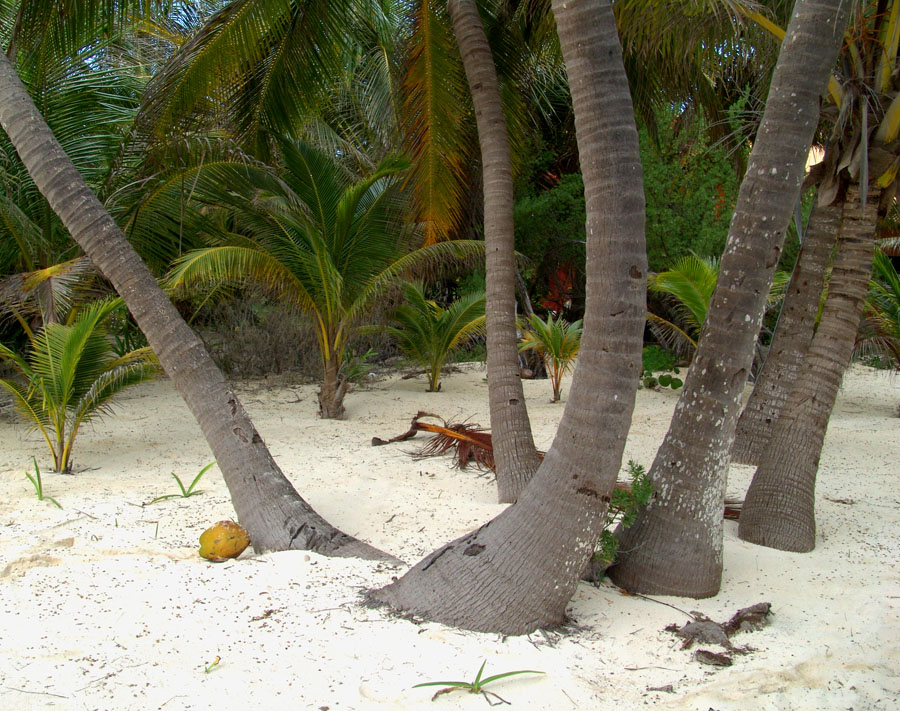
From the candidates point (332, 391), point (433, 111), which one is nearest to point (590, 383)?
point (433, 111)

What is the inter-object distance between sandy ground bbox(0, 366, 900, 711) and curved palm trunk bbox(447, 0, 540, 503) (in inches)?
14.2

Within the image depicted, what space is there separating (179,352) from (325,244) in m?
4.06

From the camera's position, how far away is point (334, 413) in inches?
338

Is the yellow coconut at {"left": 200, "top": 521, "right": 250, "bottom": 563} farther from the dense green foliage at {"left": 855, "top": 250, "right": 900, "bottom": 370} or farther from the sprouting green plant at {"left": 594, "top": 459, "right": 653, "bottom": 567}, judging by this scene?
the dense green foliage at {"left": 855, "top": 250, "right": 900, "bottom": 370}

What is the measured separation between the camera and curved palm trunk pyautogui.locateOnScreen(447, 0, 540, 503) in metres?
5.20

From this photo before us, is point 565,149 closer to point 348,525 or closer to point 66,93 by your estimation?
point 66,93

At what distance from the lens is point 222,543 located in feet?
13.1

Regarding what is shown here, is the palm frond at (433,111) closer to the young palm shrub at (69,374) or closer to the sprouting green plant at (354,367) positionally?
the young palm shrub at (69,374)

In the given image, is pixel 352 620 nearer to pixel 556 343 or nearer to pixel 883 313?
pixel 556 343

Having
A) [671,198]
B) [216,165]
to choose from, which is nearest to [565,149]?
[671,198]

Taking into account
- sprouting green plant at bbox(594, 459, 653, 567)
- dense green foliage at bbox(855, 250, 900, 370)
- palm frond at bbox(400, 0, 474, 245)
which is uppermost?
palm frond at bbox(400, 0, 474, 245)

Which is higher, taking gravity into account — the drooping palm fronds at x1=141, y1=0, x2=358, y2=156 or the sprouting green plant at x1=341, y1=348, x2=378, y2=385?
the drooping palm fronds at x1=141, y1=0, x2=358, y2=156

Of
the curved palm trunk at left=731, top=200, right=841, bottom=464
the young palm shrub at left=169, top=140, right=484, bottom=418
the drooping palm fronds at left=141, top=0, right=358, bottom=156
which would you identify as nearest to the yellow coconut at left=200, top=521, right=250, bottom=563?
the drooping palm fronds at left=141, top=0, right=358, bottom=156

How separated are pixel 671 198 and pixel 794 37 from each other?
7.94 metres
